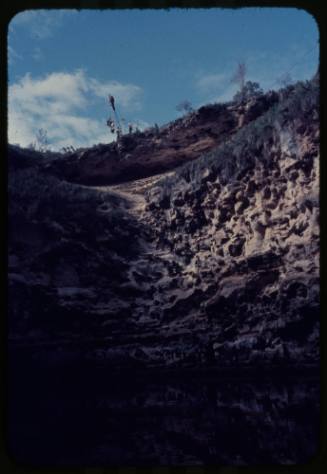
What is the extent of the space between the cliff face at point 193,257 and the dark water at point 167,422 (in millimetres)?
1264

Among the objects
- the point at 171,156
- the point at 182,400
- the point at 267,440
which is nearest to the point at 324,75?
the point at 267,440

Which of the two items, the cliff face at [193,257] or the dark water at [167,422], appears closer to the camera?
the dark water at [167,422]

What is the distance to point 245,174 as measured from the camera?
11.4 m

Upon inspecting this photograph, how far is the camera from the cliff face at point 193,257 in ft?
30.5

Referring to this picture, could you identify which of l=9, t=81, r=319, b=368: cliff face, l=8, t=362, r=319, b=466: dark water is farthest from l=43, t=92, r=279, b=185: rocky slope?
l=8, t=362, r=319, b=466: dark water

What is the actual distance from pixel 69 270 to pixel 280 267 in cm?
488

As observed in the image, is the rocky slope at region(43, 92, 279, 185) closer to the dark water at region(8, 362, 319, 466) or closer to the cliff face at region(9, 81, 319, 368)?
the cliff face at region(9, 81, 319, 368)

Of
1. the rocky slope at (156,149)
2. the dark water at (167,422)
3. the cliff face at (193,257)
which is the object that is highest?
the rocky slope at (156,149)

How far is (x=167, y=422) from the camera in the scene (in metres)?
5.86

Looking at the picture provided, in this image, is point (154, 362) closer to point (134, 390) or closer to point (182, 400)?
point (134, 390)

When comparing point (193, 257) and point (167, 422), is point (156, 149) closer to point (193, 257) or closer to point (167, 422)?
point (193, 257)

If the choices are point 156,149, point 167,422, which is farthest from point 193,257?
point 167,422

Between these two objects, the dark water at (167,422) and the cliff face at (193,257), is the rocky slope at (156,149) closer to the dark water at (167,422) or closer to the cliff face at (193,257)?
the cliff face at (193,257)

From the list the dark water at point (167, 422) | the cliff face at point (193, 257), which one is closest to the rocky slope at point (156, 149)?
the cliff face at point (193, 257)
